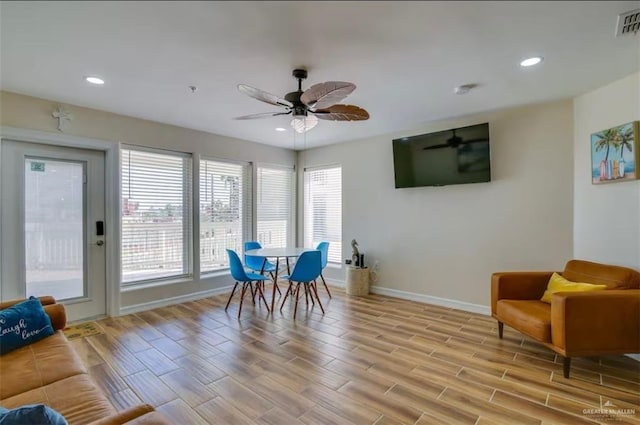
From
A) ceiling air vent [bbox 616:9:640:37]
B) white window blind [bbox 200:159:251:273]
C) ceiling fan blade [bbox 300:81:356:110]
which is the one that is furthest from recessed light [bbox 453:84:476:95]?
white window blind [bbox 200:159:251:273]

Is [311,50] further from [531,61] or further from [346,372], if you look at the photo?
[346,372]

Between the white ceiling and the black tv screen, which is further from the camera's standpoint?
the black tv screen

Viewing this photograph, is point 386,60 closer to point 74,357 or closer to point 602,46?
point 602,46

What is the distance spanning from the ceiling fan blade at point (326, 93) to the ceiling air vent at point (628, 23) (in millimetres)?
1731

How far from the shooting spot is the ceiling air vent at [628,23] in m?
1.91

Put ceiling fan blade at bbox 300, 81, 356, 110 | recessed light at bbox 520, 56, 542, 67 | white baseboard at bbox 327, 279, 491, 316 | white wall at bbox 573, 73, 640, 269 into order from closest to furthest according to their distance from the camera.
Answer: ceiling fan blade at bbox 300, 81, 356, 110 < recessed light at bbox 520, 56, 542, 67 < white wall at bbox 573, 73, 640, 269 < white baseboard at bbox 327, 279, 491, 316

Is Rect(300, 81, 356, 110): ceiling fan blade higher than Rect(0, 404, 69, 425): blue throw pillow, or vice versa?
Rect(300, 81, 356, 110): ceiling fan blade

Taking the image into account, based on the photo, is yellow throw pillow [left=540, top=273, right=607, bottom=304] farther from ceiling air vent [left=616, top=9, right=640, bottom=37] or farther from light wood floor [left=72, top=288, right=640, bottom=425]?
ceiling air vent [left=616, top=9, right=640, bottom=37]

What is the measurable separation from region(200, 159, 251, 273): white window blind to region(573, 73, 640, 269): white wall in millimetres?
4597

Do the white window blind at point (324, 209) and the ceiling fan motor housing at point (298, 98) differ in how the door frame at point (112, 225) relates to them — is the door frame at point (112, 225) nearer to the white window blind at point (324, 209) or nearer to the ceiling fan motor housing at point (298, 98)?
the ceiling fan motor housing at point (298, 98)

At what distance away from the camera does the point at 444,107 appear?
145 inches

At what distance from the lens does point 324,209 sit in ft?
19.2

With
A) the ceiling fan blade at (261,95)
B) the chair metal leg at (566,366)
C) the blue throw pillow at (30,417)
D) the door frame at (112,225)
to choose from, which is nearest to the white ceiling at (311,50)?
the ceiling fan blade at (261,95)

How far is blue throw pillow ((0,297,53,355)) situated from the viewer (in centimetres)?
200
